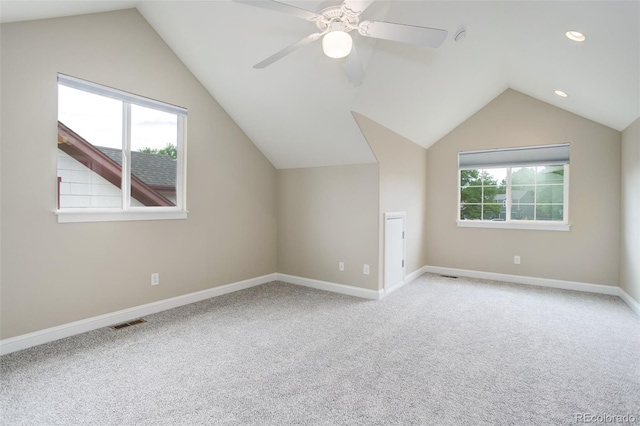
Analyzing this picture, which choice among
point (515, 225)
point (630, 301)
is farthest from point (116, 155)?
point (630, 301)

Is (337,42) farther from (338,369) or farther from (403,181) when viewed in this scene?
(403,181)

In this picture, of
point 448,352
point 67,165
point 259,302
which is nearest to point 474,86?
point 448,352

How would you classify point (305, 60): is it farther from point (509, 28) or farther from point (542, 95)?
point (542, 95)

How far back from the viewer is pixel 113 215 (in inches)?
119

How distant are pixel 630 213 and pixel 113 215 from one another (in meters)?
5.54

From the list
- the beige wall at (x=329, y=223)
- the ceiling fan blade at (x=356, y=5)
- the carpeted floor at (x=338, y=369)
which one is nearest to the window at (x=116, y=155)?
the carpeted floor at (x=338, y=369)

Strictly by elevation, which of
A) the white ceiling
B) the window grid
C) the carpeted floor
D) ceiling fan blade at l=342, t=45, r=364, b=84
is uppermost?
the white ceiling

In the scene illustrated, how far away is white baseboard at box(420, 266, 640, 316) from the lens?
3.91 meters

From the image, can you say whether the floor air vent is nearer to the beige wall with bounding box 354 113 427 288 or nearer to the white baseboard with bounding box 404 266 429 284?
the beige wall with bounding box 354 113 427 288

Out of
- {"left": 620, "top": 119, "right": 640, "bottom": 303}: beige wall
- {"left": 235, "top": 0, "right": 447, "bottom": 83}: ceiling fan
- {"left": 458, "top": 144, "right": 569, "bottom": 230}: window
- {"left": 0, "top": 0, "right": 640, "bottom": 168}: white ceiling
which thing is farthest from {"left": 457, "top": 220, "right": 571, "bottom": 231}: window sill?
{"left": 235, "top": 0, "right": 447, "bottom": 83}: ceiling fan

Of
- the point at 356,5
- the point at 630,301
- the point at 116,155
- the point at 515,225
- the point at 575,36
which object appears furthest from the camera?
the point at 515,225

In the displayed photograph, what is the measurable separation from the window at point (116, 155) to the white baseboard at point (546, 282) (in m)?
4.01

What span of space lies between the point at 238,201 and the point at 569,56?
3.82 meters

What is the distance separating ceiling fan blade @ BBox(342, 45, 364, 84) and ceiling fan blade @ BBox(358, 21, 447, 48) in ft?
0.60
